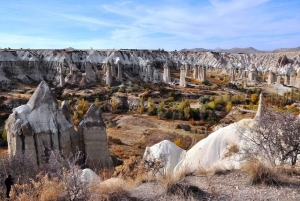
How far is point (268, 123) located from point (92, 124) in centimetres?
727

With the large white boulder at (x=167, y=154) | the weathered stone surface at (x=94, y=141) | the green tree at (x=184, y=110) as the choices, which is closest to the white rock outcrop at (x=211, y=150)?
the large white boulder at (x=167, y=154)

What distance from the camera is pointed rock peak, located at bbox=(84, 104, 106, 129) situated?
12.7m

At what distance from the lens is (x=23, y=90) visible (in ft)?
140

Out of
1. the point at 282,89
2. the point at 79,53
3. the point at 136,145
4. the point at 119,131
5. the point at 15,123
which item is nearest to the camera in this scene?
the point at 15,123

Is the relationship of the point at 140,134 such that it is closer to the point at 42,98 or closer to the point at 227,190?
the point at 42,98

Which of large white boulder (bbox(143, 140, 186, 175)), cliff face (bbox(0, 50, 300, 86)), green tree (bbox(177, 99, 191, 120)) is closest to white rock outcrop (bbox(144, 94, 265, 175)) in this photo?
large white boulder (bbox(143, 140, 186, 175))

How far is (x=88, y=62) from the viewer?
164 feet

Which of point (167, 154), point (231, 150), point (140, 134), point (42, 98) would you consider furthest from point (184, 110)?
point (42, 98)

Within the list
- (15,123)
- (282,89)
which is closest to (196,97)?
(282,89)

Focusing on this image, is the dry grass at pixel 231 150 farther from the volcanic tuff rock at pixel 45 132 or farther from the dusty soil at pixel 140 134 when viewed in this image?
the dusty soil at pixel 140 134

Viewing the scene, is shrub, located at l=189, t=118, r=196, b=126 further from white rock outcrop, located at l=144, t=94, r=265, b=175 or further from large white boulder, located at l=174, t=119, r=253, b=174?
large white boulder, located at l=174, t=119, r=253, b=174

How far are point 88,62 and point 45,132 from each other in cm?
4002

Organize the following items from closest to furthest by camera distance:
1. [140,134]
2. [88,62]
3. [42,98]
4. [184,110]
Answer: [42,98], [140,134], [184,110], [88,62]

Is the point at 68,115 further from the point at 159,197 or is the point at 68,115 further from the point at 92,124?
the point at 159,197
